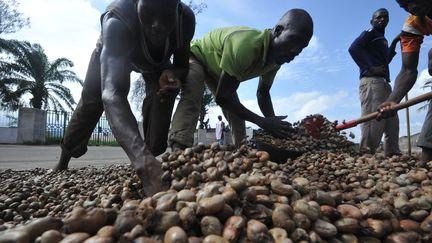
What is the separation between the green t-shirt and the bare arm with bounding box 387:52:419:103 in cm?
123

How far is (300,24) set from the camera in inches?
119

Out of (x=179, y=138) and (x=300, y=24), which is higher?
(x=300, y=24)

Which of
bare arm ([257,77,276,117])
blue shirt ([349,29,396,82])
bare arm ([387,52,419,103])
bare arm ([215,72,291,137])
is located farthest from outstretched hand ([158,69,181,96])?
blue shirt ([349,29,396,82])

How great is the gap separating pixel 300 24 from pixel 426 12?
104 centimetres

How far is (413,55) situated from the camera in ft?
11.4

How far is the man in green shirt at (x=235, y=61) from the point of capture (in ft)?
10.1

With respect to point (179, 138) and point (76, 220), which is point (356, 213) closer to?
point (76, 220)

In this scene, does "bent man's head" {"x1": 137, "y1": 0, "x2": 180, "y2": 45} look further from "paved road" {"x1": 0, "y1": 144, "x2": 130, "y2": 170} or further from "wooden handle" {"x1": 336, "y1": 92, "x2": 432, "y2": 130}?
"paved road" {"x1": 0, "y1": 144, "x2": 130, "y2": 170}

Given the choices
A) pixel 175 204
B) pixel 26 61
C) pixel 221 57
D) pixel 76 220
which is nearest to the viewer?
pixel 76 220

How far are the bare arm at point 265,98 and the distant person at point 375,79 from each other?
1.39 meters

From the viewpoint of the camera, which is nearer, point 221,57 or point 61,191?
point 61,191

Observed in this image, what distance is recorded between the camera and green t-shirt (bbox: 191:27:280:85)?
10.2 ft

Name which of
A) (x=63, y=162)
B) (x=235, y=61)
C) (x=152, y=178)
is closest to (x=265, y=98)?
(x=235, y=61)

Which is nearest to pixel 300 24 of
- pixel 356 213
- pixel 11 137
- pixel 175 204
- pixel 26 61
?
pixel 356 213
